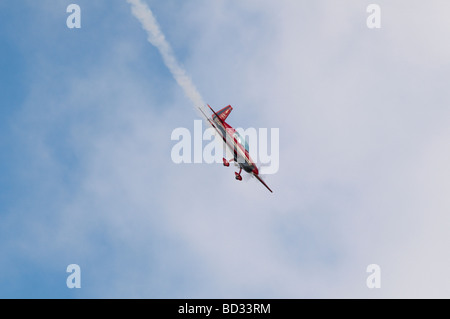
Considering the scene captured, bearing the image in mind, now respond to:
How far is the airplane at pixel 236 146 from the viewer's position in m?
115

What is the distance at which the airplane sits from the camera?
11488 cm

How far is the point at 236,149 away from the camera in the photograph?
377ft

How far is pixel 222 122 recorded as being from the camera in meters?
117

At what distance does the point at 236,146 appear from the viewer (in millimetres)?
115000
